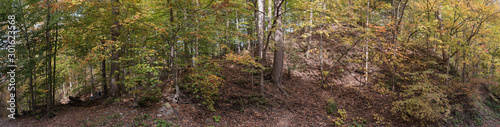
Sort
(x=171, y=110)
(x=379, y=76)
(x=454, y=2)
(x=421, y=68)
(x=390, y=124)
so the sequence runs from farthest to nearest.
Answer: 1. (x=421, y=68)
2. (x=379, y=76)
3. (x=454, y=2)
4. (x=390, y=124)
5. (x=171, y=110)

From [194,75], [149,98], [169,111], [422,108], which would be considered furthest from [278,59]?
[422,108]

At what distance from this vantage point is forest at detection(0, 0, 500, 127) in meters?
5.82

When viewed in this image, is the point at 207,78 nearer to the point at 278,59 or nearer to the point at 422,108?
the point at 278,59

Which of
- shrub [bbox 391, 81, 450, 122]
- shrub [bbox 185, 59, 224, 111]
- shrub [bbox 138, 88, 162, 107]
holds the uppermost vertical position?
shrub [bbox 185, 59, 224, 111]

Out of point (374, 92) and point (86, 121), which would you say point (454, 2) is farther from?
point (86, 121)

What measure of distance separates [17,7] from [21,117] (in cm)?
336

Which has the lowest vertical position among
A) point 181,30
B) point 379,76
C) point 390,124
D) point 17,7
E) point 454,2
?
point 390,124

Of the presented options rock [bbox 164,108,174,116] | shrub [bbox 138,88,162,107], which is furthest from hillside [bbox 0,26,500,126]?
shrub [bbox 138,88,162,107]

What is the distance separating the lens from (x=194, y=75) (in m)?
6.38

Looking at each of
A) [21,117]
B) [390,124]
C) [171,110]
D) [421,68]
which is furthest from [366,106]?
[21,117]

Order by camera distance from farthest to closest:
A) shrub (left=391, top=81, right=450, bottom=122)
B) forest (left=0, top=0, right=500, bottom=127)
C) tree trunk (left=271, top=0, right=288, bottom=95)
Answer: tree trunk (left=271, top=0, right=288, bottom=95) < shrub (left=391, top=81, right=450, bottom=122) < forest (left=0, top=0, right=500, bottom=127)

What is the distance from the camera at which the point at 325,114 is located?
27.4 ft

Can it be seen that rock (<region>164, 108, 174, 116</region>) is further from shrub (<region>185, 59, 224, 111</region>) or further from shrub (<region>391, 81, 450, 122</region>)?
shrub (<region>391, 81, 450, 122</region>)

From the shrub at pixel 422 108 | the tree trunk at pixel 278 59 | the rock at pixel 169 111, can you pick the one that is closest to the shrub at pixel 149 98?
the rock at pixel 169 111
